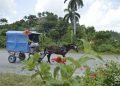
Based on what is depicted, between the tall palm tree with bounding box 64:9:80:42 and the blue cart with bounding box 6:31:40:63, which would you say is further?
the tall palm tree with bounding box 64:9:80:42

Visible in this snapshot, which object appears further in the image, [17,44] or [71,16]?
[71,16]

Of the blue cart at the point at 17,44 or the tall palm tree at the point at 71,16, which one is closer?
the blue cart at the point at 17,44

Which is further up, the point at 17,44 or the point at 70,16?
the point at 70,16

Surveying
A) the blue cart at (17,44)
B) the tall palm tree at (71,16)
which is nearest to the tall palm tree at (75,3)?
the tall palm tree at (71,16)

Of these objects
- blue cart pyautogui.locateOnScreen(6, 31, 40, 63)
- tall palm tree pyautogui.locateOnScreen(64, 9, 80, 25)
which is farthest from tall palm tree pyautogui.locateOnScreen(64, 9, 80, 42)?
blue cart pyautogui.locateOnScreen(6, 31, 40, 63)

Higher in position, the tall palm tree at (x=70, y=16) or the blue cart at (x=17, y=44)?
the tall palm tree at (x=70, y=16)

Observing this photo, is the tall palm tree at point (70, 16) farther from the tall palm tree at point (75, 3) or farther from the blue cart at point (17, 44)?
the blue cart at point (17, 44)

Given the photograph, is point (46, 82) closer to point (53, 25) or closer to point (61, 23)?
point (61, 23)

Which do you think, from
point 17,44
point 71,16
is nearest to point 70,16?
point 71,16

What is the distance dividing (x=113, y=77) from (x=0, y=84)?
211 inches

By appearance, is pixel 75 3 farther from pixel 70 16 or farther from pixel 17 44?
pixel 17 44

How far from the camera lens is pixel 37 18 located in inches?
2763

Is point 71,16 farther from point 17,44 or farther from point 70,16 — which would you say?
point 17,44

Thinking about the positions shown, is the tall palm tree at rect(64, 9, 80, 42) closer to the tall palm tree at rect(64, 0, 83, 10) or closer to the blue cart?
the tall palm tree at rect(64, 0, 83, 10)
